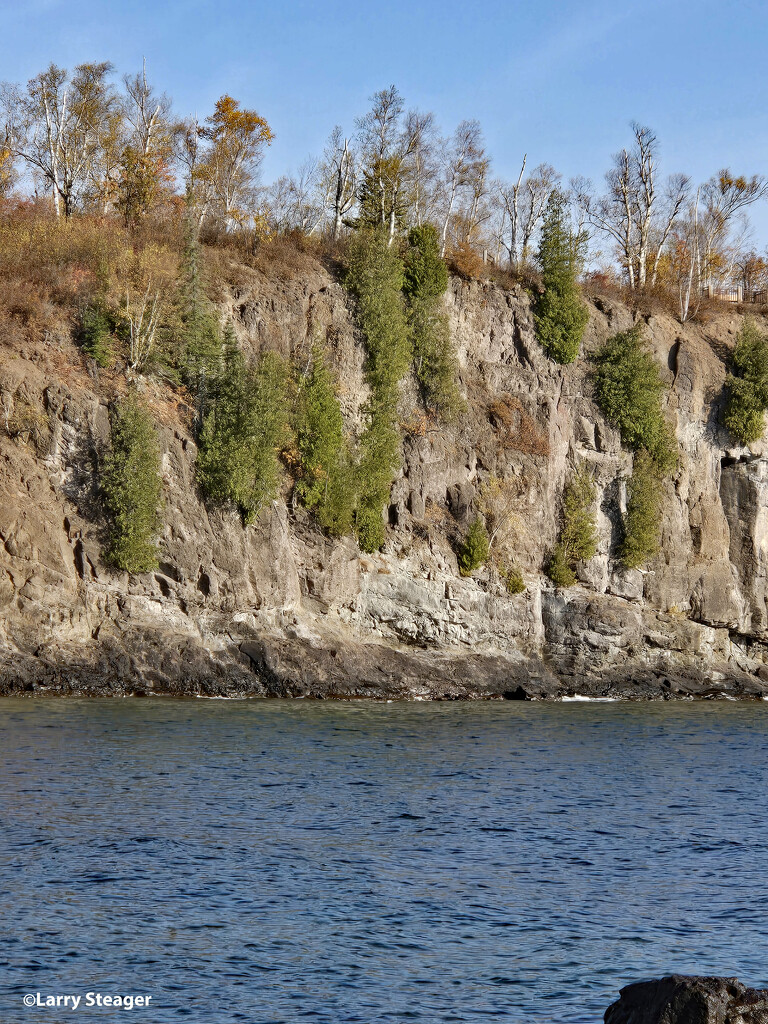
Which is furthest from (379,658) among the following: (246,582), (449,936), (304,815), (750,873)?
(449,936)

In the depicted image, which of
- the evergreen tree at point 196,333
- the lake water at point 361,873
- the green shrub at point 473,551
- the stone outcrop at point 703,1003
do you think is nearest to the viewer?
the stone outcrop at point 703,1003

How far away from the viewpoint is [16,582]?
127 ft

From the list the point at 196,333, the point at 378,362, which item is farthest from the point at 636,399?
the point at 196,333

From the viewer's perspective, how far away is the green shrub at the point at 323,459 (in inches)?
1897

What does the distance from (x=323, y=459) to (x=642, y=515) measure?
19.5 m

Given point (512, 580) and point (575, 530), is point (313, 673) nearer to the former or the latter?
point (512, 580)

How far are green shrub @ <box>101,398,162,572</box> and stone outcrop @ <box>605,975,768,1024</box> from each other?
34956 millimetres

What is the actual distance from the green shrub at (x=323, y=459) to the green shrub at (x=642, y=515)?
17.1 m

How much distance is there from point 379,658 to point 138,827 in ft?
89.5

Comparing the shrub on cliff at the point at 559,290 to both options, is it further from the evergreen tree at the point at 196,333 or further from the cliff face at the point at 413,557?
the evergreen tree at the point at 196,333

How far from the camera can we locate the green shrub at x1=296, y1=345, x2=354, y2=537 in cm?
4819

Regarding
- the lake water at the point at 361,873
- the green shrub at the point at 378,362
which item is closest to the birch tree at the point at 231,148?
the green shrub at the point at 378,362

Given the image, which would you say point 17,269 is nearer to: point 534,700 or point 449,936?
point 534,700

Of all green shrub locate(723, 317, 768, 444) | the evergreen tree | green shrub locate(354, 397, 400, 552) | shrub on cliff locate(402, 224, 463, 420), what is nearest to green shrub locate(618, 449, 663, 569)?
green shrub locate(723, 317, 768, 444)
